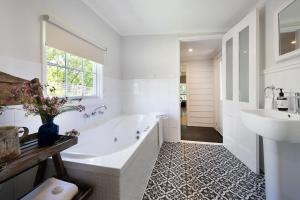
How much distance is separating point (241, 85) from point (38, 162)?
273cm

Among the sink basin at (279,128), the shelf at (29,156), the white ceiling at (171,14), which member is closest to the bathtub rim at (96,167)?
the shelf at (29,156)

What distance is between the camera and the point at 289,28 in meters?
1.75

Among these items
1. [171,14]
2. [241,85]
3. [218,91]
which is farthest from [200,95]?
[171,14]

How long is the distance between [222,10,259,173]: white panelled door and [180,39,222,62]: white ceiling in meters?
0.77

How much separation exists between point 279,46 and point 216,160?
5.83ft

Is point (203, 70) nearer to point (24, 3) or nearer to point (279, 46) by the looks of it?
point (279, 46)

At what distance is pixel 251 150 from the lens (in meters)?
2.29

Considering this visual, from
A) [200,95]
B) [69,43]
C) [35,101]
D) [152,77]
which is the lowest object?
[35,101]

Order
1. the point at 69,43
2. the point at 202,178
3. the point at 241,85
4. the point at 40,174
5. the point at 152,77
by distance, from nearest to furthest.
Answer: the point at 40,174, the point at 69,43, the point at 202,178, the point at 241,85, the point at 152,77

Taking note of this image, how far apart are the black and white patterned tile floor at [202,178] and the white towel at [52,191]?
3.11 feet

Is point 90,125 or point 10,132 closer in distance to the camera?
point 10,132

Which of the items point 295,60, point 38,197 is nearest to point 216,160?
point 295,60

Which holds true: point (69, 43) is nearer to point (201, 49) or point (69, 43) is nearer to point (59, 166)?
point (59, 166)

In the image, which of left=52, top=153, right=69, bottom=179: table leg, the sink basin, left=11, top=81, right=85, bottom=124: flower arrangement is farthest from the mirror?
left=52, top=153, right=69, bottom=179: table leg
